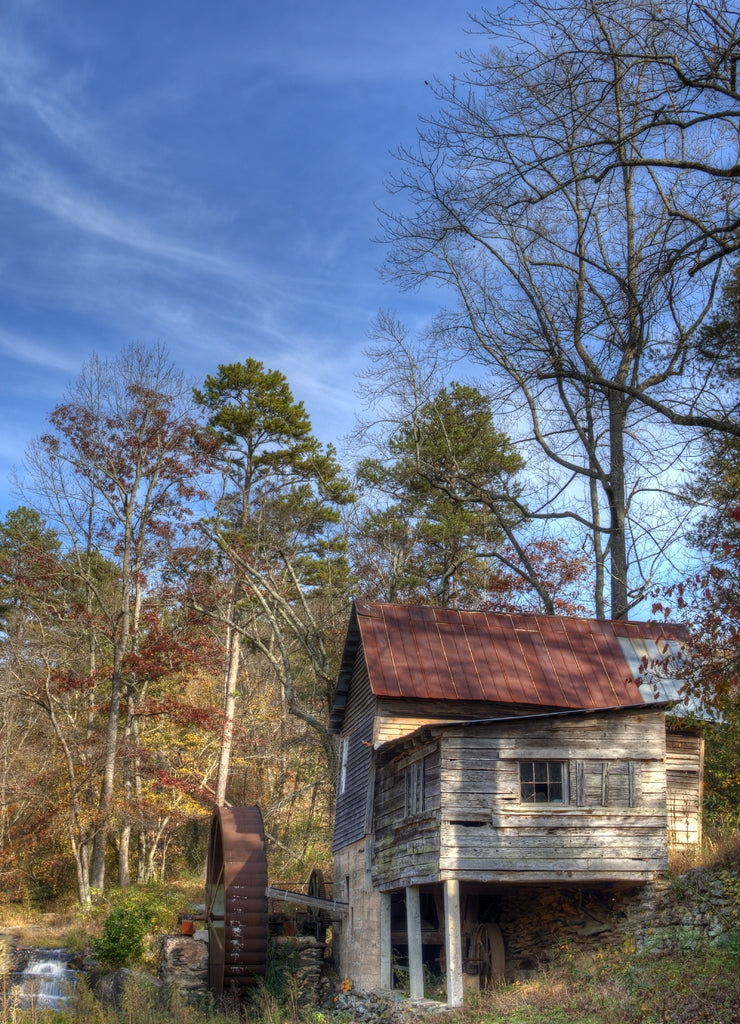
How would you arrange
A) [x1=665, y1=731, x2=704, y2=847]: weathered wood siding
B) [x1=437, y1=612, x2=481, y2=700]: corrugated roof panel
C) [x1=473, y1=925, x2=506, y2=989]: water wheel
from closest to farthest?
1. [x1=473, y1=925, x2=506, y2=989]: water wheel
2. [x1=665, y1=731, x2=704, y2=847]: weathered wood siding
3. [x1=437, y1=612, x2=481, y2=700]: corrugated roof panel

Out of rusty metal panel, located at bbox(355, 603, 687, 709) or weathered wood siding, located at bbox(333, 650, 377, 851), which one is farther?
weathered wood siding, located at bbox(333, 650, 377, 851)

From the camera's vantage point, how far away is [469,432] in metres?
29.5

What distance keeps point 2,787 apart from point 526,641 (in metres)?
18.2

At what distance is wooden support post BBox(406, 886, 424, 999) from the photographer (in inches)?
591

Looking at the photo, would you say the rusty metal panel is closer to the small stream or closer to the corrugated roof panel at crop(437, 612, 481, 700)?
the corrugated roof panel at crop(437, 612, 481, 700)

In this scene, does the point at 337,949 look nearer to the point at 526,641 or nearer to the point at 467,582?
the point at 526,641

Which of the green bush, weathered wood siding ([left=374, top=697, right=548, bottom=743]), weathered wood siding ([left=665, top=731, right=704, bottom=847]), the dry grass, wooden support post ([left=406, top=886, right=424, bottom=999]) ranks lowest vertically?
the green bush

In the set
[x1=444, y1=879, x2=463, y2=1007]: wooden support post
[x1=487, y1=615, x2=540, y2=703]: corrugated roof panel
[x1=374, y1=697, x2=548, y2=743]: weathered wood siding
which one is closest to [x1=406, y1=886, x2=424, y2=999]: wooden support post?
[x1=444, y1=879, x2=463, y2=1007]: wooden support post

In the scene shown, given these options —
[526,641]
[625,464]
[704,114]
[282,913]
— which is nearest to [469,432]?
[625,464]

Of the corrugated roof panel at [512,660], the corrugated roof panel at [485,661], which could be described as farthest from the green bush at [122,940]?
the corrugated roof panel at [512,660]

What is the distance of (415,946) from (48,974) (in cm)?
985

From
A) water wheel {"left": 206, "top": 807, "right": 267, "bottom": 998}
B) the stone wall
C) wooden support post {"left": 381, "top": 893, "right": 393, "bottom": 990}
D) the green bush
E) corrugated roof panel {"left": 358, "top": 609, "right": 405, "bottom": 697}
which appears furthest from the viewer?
the green bush

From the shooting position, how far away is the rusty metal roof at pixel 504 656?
59.9 ft

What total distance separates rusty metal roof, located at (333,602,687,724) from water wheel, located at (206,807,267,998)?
416 cm
